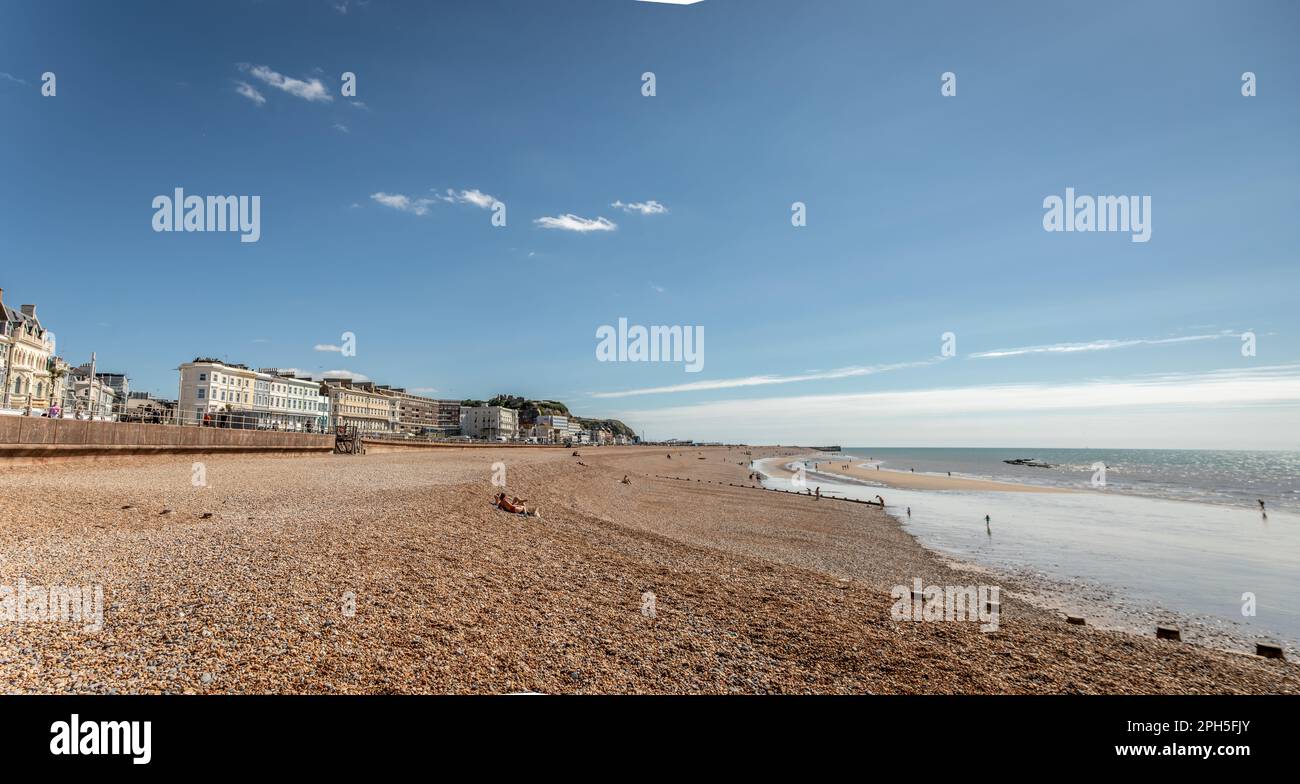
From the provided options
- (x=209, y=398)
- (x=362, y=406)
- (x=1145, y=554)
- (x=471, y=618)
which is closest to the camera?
(x=471, y=618)

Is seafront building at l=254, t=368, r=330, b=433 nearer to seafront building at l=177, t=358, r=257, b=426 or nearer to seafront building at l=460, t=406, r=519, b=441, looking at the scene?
seafront building at l=177, t=358, r=257, b=426

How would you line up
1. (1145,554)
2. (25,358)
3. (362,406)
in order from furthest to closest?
(362,406), (25,358), (1145,554)

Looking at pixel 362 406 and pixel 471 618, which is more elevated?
pixel 362 406

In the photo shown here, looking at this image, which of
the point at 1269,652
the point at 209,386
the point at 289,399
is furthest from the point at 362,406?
the point at 1269,652

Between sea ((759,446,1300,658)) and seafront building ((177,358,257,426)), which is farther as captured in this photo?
seafront building ((177,358,257,426))

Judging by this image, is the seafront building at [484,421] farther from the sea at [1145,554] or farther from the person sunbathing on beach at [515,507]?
the person sunbathing on beach at [515,507]
